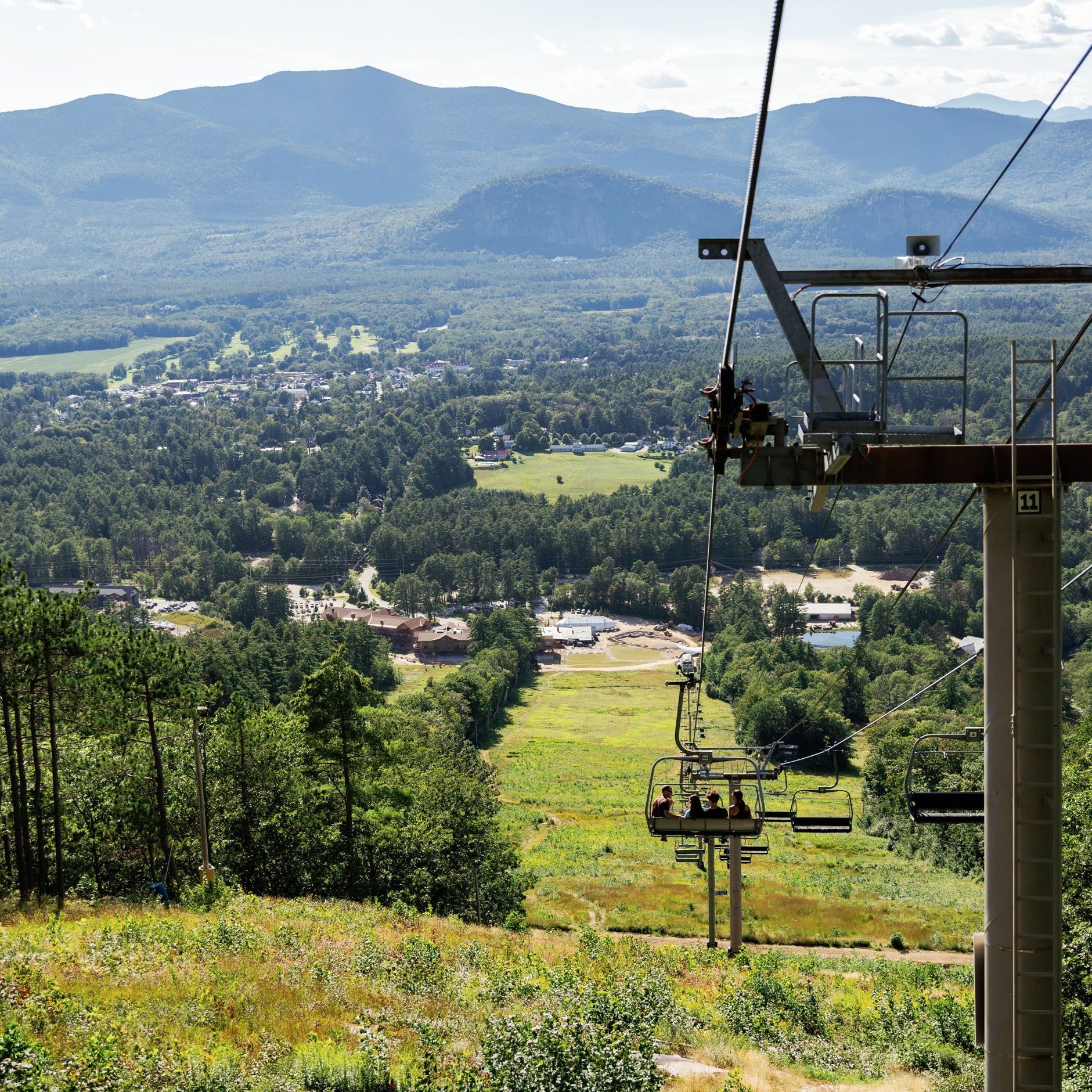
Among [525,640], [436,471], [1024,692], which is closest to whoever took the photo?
[1024,692]

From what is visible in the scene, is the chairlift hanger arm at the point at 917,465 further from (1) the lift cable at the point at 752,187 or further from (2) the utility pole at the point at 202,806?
(2) the utility pole at the point at 202,806

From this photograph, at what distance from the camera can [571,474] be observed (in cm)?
17200

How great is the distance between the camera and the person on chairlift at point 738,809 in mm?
13695

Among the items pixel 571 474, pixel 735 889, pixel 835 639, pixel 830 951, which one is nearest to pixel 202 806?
pixel 735 889

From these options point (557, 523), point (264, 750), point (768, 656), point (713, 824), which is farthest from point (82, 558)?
point (713, 824)

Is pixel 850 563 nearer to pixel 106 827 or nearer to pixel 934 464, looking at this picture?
pixel 106 827

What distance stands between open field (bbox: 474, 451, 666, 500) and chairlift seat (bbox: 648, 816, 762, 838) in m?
140

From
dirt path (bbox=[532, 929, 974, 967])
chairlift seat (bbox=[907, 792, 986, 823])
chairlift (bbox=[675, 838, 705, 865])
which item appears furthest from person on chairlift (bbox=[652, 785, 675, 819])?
dirt path (bbox=[532, 929, 974, 967])

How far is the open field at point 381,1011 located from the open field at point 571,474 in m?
136

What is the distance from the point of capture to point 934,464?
7.59 meters

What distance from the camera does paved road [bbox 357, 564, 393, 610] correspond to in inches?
4756

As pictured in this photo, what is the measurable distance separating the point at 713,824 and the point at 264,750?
14254 mm

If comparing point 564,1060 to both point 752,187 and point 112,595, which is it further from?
point 112,595

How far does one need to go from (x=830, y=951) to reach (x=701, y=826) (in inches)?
668
